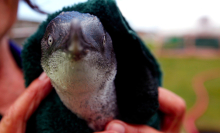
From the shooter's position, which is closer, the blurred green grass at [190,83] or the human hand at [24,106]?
the human hand at [24,106]

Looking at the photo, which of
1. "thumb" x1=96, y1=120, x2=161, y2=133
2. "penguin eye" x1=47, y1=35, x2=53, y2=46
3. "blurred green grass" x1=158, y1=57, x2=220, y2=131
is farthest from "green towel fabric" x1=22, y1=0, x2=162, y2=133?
"blurred green grass" x1=158, y1=57, x2=220, y2=131

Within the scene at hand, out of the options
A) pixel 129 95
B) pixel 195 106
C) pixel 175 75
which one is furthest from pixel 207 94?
pixel 129 95

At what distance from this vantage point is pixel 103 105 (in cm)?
50

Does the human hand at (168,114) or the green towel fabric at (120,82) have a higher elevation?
the green towel fabric at (120,82)

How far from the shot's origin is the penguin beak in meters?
0.33

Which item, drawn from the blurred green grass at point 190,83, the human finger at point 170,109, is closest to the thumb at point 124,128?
the human finger at point 170,109

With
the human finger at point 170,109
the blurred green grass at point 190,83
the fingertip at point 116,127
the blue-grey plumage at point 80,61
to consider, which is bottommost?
the blurred green grass at point 190,83

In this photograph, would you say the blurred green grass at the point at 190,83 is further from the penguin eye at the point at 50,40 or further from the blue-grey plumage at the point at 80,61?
the penguin eye at the point at 50,40

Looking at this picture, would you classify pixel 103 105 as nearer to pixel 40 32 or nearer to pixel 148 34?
pixel 40 32

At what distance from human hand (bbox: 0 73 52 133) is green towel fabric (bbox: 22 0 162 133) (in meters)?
0.02

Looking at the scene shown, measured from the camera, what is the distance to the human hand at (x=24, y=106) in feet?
1.64

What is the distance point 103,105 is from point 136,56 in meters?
0.18

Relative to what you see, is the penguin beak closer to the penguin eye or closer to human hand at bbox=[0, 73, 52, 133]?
the penguin eye

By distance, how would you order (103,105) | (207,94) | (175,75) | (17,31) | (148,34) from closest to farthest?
(103,105), (17,31), (207,94), (175,75), (148,34)
